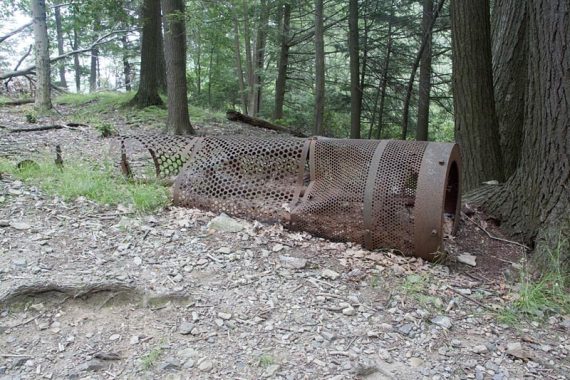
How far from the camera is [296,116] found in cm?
1412

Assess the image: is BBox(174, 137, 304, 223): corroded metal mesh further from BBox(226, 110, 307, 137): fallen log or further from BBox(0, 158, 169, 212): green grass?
BBox(226, 110, 307, 137): fallen log

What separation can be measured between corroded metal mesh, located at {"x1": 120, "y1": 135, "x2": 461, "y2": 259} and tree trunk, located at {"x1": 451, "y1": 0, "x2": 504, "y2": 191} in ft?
2.19

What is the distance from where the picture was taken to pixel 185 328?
7.36 feet

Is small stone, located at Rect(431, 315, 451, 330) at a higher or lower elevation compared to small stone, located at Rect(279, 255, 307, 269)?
lower

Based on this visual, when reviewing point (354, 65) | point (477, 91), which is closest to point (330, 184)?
point (477, 91)

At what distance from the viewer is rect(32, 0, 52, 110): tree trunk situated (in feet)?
25.3

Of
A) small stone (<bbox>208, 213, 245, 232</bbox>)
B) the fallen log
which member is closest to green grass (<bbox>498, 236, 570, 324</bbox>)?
small stone (<bbox>208, 213, 245, 232</bbox>)

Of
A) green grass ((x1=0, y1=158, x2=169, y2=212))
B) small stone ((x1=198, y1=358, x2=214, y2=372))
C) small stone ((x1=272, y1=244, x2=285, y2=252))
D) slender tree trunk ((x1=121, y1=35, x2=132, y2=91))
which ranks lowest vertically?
small stone ((x1=198, y1=358, x2=214, y2=372))

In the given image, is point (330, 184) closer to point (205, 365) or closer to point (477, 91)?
point (205, 365)

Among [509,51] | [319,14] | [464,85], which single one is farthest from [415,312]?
[319,14]

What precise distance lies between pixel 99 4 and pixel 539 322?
361 inches

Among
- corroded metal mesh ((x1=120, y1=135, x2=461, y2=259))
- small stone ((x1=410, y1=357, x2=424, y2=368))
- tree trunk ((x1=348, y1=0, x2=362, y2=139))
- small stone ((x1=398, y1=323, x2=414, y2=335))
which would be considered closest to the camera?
small stone ((x1=410, y1=357, x2=424, y2=368))

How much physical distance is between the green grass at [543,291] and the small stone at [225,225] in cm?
186

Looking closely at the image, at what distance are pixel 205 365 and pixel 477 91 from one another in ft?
11.8
